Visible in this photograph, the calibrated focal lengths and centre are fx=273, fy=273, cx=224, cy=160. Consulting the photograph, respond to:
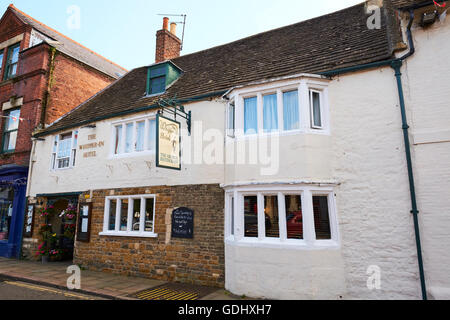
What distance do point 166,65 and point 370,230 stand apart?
31.2 feet

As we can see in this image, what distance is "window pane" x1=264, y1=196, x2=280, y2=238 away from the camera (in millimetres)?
6840

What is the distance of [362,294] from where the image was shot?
6.04m

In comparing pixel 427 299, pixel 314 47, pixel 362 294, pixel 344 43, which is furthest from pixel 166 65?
pixel 427 299

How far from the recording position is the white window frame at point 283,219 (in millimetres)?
6379

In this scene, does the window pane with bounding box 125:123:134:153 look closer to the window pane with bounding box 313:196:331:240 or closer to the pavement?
the pavement

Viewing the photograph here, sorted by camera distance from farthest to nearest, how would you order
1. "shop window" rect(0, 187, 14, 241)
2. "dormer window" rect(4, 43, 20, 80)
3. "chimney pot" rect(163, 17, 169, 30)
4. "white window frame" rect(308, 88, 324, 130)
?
"dormer window" rect(4, 43, 20, 80), "chimney pot" rect(163, 17, 169, 30), "shop window" rect(0, 187, 14, 241), "white window frame" rect(308, 88, 324, 130)

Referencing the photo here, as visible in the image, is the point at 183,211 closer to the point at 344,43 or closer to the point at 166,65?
the point at 166,65

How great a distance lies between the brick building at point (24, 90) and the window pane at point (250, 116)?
1059 cm

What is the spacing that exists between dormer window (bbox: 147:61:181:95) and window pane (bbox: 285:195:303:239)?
7135mm

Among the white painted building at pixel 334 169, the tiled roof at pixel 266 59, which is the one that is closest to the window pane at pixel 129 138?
the tiled roof at pixel 266 59

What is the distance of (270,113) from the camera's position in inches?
293

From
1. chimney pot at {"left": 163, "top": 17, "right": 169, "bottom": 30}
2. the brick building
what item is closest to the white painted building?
chimney pot at {"left": 163, "top": 17, "right": 169, "bottom": 30}

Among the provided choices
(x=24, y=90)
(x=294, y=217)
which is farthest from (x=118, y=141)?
(x=24, y=90)

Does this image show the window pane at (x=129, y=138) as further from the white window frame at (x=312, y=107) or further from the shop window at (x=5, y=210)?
the shop window at (x=5, y=210)
